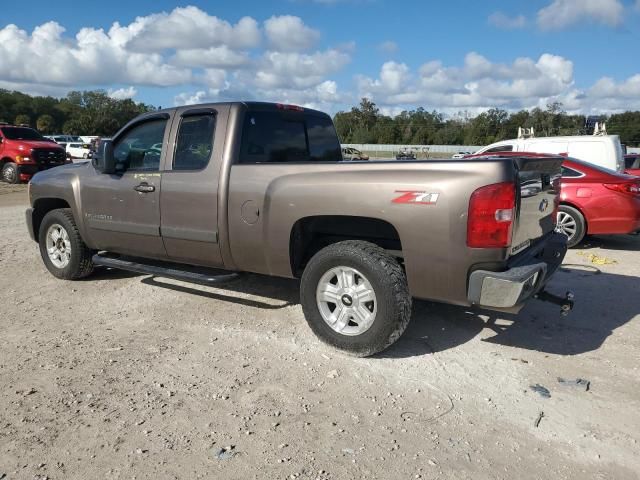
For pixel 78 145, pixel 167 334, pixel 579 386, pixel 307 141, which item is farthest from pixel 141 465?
pixel 78 145

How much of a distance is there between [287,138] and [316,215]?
1.35 metres

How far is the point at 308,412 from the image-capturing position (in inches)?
125

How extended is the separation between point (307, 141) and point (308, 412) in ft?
9.65

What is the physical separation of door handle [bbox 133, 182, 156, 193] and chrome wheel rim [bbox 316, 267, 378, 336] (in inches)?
A: 75.9

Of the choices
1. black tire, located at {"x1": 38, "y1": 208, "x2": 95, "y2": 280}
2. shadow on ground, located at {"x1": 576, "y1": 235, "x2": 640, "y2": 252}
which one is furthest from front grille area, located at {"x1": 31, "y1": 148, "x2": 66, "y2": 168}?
shadow on ground, located at {"x1": 576, "y1": 235, "x2": 640, "y2": 252}

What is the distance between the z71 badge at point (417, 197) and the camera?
11.2ft

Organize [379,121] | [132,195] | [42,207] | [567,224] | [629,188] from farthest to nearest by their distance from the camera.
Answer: [379,121]
[567,224]
[629,188]
[42,207]
[132,195]

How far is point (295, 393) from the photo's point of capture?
3.39 meters

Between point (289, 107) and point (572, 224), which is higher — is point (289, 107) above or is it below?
above

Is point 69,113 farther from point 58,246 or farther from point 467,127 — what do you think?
point 58,246

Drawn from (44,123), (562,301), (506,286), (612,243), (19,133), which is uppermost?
(44,123)

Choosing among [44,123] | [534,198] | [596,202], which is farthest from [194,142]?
[44,123]

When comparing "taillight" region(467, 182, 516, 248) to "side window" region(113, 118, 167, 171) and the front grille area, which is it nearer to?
"side window" region(113, 118, 167, 171)

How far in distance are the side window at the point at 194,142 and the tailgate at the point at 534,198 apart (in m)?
2.54
